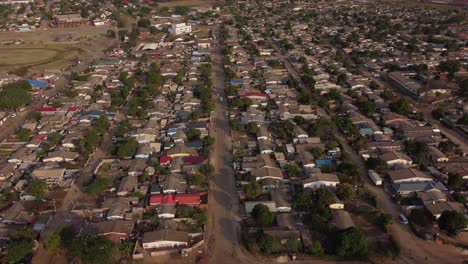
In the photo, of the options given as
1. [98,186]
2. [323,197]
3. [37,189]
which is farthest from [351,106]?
[37,189]

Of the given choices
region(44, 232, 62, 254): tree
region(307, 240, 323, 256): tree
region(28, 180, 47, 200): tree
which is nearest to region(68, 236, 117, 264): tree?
region(44, 232, 62, 254): tree

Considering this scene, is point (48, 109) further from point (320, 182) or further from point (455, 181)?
point (455, 181)

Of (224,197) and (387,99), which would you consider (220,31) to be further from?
(224,197)

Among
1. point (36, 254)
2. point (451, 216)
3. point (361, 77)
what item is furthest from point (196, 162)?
point (361, 77)

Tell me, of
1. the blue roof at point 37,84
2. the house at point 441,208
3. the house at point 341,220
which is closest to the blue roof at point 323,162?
the house at point 341,220

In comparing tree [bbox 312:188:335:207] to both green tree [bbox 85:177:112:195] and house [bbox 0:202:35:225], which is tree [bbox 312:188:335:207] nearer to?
green tree [bbox 85:177:112:195]

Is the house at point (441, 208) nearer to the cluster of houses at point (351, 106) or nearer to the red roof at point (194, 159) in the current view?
the cluster of houses at point (351, 106)

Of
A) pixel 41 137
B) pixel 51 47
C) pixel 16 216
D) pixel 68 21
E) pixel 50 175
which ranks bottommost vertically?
pixel 51 47
